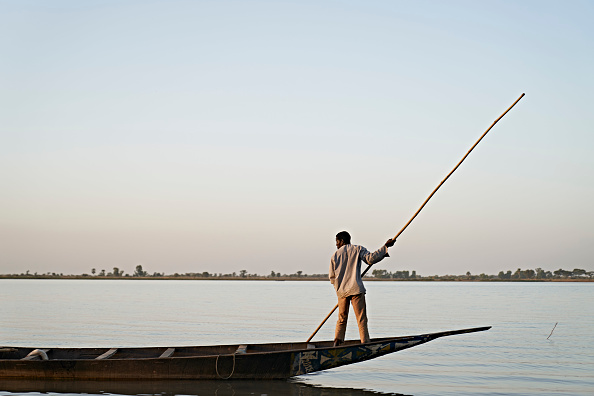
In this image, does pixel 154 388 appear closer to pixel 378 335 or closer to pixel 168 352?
pixel 168 352

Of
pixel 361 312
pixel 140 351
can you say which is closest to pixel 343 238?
pixel 361 312

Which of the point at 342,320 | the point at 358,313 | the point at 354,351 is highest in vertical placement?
the point at 358,313

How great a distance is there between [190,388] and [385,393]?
9.79 feet

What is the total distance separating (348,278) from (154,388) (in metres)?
3.33

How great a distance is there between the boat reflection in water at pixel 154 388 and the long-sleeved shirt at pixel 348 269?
161cm

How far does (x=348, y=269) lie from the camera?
944cm

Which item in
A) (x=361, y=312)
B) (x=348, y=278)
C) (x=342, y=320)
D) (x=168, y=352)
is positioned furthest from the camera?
(x=168, y=352)

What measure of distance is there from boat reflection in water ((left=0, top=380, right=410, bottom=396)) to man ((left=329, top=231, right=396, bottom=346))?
107cm

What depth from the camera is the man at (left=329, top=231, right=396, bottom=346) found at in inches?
367

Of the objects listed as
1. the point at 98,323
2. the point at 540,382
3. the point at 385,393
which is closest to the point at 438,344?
the point at 540,382

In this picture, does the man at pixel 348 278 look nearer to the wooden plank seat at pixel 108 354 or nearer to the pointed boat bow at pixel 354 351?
the pointed boat bow at pixel 354 351

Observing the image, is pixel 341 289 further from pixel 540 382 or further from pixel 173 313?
pixel 173 313

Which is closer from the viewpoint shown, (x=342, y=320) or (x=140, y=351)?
(x=342, y=320)

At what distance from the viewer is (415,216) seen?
9.72 m
